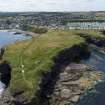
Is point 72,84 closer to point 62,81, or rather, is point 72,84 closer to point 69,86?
point 69,86

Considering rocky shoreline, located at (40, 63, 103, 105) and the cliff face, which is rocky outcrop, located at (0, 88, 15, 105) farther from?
rocky shoreline, located at (40, 63, 103, 105)

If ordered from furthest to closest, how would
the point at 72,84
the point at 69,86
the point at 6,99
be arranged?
the point at 72,84, the point at 69,86, the point at 6,99

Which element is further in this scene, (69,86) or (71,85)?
(71,85)

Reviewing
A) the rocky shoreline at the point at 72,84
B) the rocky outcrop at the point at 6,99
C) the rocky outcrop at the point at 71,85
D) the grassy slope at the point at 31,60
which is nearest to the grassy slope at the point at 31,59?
the grassy slope at the point at 31,60

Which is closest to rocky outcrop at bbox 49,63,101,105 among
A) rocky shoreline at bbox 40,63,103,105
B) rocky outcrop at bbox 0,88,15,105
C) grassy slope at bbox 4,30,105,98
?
rocky shoreline at bbox 40,63,103,105

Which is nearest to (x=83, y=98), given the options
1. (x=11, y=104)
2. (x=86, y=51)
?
(x=11, y=104)

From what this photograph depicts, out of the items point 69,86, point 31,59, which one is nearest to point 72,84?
point 69,86

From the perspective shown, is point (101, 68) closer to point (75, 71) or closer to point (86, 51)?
point (75, 71)

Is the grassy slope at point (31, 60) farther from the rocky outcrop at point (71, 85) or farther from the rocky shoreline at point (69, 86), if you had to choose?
the rocky outcrop at point (71, 85)
